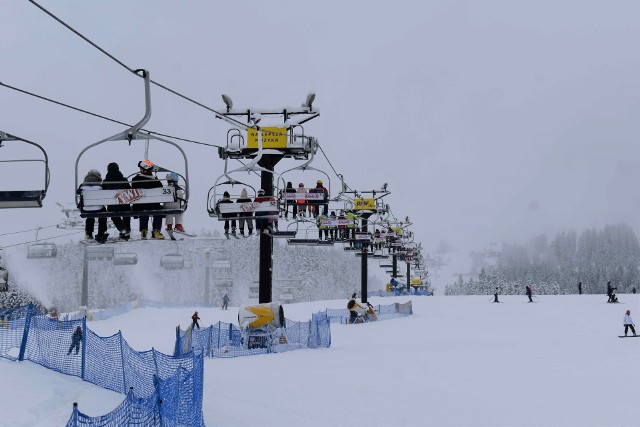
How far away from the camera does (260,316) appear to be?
24.5 metres

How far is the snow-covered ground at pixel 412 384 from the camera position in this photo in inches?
503

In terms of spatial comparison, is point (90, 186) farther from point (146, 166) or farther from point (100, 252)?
point (100, 252)

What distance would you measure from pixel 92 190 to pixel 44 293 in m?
177

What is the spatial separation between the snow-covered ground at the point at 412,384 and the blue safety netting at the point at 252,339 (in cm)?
90

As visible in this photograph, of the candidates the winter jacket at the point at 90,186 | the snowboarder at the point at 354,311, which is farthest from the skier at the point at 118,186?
the snowboarder at the point at 354,311

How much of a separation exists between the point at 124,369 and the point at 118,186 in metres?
4.64

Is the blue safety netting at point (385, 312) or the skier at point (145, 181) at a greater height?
the skier at point (145, 181)

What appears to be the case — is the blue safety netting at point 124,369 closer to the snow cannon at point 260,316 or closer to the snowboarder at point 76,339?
the snowboarder at point 76,339

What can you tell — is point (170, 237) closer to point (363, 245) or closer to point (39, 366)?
point (39, 366)

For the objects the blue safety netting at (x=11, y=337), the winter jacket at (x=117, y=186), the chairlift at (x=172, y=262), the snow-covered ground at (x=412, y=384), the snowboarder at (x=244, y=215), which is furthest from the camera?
the chairlift at (x=172, y=262)

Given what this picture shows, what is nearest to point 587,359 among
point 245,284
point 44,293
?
point 245,284

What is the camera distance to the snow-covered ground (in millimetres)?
12773

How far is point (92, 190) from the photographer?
1192 centimetres

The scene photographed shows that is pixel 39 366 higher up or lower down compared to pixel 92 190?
lower down
